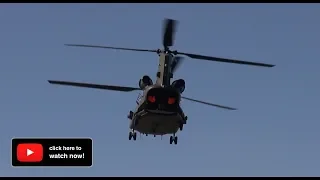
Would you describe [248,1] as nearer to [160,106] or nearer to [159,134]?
[160,106]

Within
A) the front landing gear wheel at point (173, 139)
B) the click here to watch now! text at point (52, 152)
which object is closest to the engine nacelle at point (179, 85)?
the front landing gear wheel at point (173, 139)

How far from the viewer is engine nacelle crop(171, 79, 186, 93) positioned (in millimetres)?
56875

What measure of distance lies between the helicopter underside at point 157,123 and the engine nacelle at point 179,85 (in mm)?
2506

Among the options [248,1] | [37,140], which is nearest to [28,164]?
[37,140]

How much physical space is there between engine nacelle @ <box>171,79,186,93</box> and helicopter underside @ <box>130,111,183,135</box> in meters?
2.51

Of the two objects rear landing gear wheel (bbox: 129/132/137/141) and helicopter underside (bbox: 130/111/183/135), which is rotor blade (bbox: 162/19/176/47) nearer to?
helicopter underside (bbox: 130/111/183/135)

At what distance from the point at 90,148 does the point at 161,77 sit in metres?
28.0

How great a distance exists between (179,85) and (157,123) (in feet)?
14.5

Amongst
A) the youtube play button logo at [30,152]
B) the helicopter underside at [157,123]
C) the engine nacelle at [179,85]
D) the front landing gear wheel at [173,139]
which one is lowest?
the front landing gear wheel at [173,139]

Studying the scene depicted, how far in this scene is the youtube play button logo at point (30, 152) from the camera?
27.7m

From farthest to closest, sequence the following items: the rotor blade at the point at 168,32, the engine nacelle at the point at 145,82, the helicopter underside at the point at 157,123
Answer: the engine nacelle at the point at 145,82
the helicopter underside at the point at 157,123
the rotor blade at the point at 168,32

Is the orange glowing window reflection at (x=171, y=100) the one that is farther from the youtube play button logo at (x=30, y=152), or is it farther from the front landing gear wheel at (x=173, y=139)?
the youtube play button logo at (x=30, y=152)

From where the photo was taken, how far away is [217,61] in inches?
2024

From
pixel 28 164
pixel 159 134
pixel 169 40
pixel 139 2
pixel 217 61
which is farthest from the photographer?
pixel 159 134
